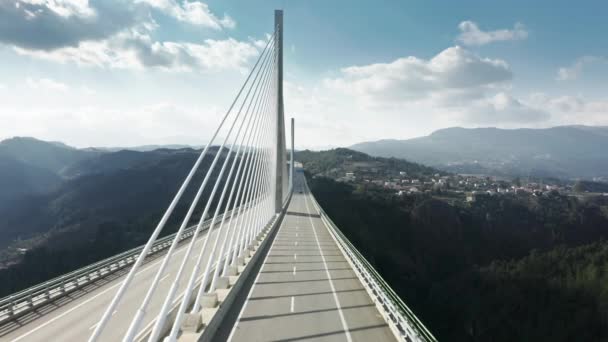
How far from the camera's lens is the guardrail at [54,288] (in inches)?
503

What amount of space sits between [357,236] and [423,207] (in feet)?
143

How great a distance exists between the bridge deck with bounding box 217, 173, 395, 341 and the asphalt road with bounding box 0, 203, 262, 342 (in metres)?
3.96

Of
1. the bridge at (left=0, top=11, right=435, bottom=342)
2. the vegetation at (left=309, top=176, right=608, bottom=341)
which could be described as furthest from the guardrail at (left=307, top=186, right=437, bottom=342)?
the vegetation at (left=309, top=176, right=608, bottom=341)

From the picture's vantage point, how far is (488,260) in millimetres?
91688

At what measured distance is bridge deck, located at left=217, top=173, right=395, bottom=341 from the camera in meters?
10.4

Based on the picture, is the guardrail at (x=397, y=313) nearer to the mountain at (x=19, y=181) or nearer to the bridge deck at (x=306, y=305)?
the bridge deck at (x=306, y=305)

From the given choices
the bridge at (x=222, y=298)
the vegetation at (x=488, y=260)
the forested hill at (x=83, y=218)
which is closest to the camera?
the bridge at (x=222, y=298)

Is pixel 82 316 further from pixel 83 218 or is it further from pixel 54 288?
pixel 83 218

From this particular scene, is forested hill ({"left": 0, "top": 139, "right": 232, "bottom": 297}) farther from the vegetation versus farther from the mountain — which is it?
the vegetation

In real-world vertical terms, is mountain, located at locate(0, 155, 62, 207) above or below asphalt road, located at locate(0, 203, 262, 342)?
below

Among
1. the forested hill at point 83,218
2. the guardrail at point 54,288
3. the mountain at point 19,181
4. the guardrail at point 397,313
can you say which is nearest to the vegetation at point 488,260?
the guardrail at point 397,313

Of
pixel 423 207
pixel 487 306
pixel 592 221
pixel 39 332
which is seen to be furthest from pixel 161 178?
pixel 592 221

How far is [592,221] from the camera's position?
108812 millimetres

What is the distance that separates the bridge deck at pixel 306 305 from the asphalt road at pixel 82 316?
396 cm
